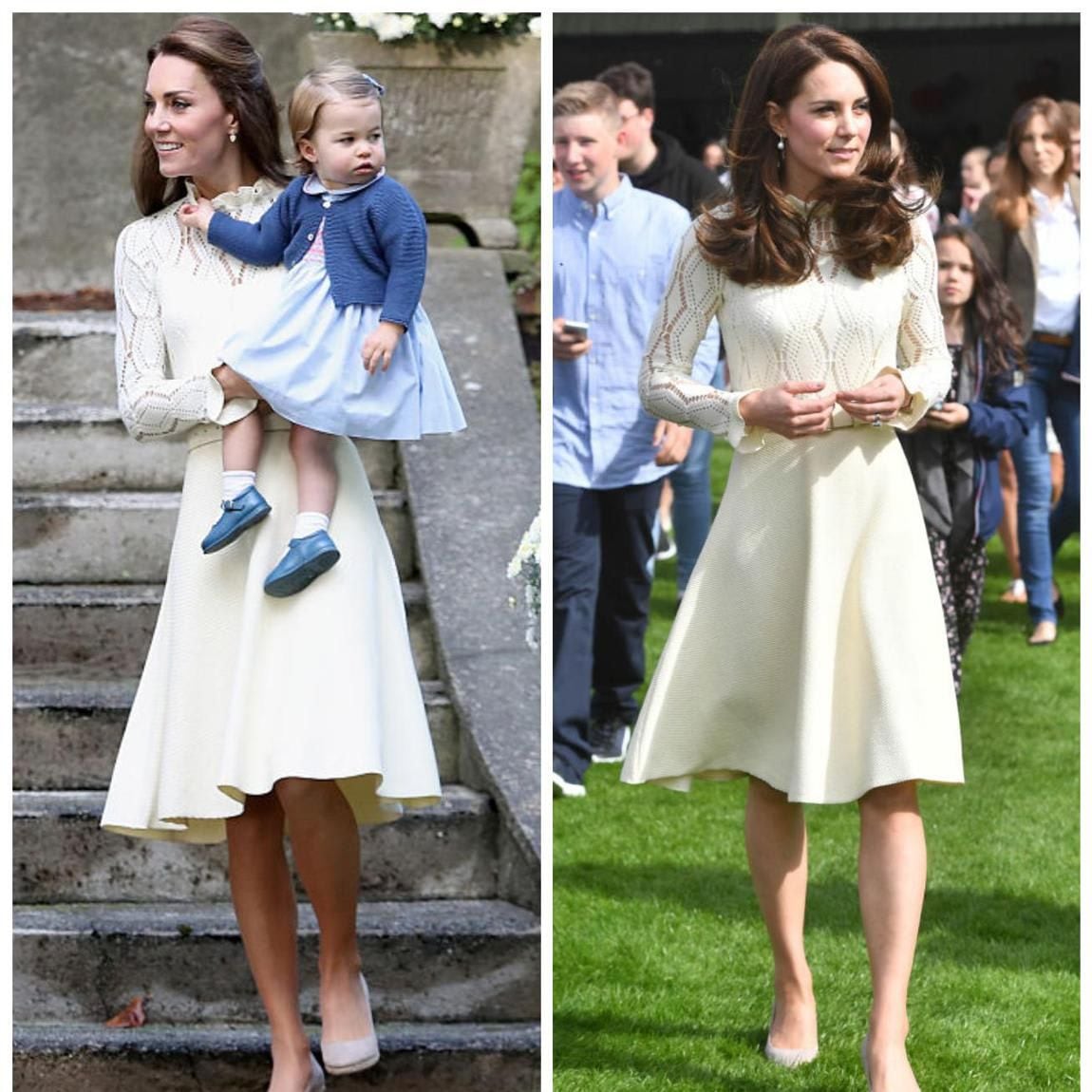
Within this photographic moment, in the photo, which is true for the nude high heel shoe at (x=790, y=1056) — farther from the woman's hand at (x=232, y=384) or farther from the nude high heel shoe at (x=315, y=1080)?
the woman's hand at (x=232, y=384)

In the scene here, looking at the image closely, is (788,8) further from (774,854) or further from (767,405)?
(774,854)

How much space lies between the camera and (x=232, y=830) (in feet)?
11.3

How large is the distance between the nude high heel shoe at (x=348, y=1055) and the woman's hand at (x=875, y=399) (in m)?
1.32

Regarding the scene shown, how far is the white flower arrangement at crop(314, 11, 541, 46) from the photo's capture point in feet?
16.9

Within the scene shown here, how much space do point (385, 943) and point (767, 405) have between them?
135 cm

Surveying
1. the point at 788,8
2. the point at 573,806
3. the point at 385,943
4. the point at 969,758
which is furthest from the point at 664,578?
the point at 788,8

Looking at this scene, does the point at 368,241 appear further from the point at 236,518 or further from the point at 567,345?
the point at 567,345

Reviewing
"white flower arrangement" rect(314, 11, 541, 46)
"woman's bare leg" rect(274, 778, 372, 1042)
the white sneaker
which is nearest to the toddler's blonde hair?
"woman's bare leg" rect(274, 778, 372, 1042)

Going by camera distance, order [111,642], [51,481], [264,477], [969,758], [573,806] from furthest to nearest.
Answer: [969,758], [573,806], [51,481], [111,642], [264,477]

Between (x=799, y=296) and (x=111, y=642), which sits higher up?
(x=799, y=296)

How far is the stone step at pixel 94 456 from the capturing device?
512 centimetres

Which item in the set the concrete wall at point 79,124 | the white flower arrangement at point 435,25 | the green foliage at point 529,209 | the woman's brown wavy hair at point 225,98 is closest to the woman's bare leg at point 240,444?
the woman's brown wavy hair at point 225,98

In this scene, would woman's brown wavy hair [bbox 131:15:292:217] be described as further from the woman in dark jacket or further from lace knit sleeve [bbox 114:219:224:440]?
the woman in dark jacket

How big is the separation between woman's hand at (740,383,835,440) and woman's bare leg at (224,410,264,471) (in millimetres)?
831
